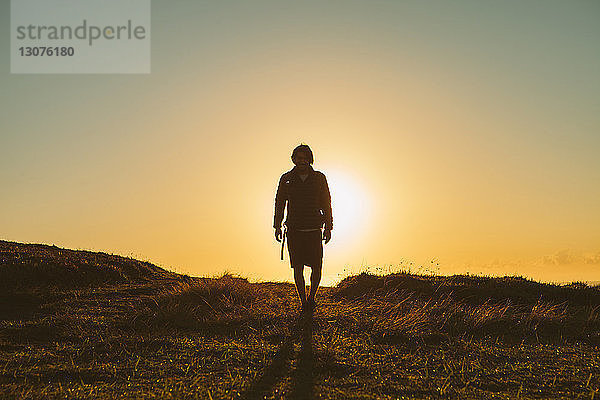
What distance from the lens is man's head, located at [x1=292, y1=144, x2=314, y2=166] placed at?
26.3ft

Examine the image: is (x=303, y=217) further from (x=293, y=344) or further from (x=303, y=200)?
(x=293, y=344)

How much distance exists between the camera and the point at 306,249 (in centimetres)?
811

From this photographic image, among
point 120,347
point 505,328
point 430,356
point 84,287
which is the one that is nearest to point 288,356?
point 430,356

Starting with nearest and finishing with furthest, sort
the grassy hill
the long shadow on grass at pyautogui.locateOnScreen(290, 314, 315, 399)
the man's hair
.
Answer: the long shadow on grass at pyautogui.locateOnScreen(290, 314, 315, 399)
the grassy hill
the man's hair

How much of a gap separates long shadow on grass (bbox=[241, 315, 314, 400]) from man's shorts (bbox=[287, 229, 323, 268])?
6.92 feet

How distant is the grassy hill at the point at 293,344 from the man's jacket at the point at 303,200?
1.40 metres

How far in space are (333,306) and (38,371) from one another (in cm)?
506

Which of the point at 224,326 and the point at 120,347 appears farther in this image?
the point at 224,326

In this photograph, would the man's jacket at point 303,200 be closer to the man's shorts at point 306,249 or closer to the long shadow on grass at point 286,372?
the man's shorts at point 306,249

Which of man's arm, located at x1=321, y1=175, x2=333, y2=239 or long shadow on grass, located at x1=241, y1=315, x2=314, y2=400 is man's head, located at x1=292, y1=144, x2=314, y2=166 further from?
long shadow on grass, located at x1=241, y1=315, x2=314, y2=400

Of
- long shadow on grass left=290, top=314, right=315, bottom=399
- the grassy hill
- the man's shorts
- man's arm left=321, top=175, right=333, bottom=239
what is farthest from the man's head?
long shadow on grass left=290, top=314, right=315, bottom=399

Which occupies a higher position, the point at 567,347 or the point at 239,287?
the point at 239,287

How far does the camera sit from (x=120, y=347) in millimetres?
5613

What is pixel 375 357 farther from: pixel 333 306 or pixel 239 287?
pixel 239 287
